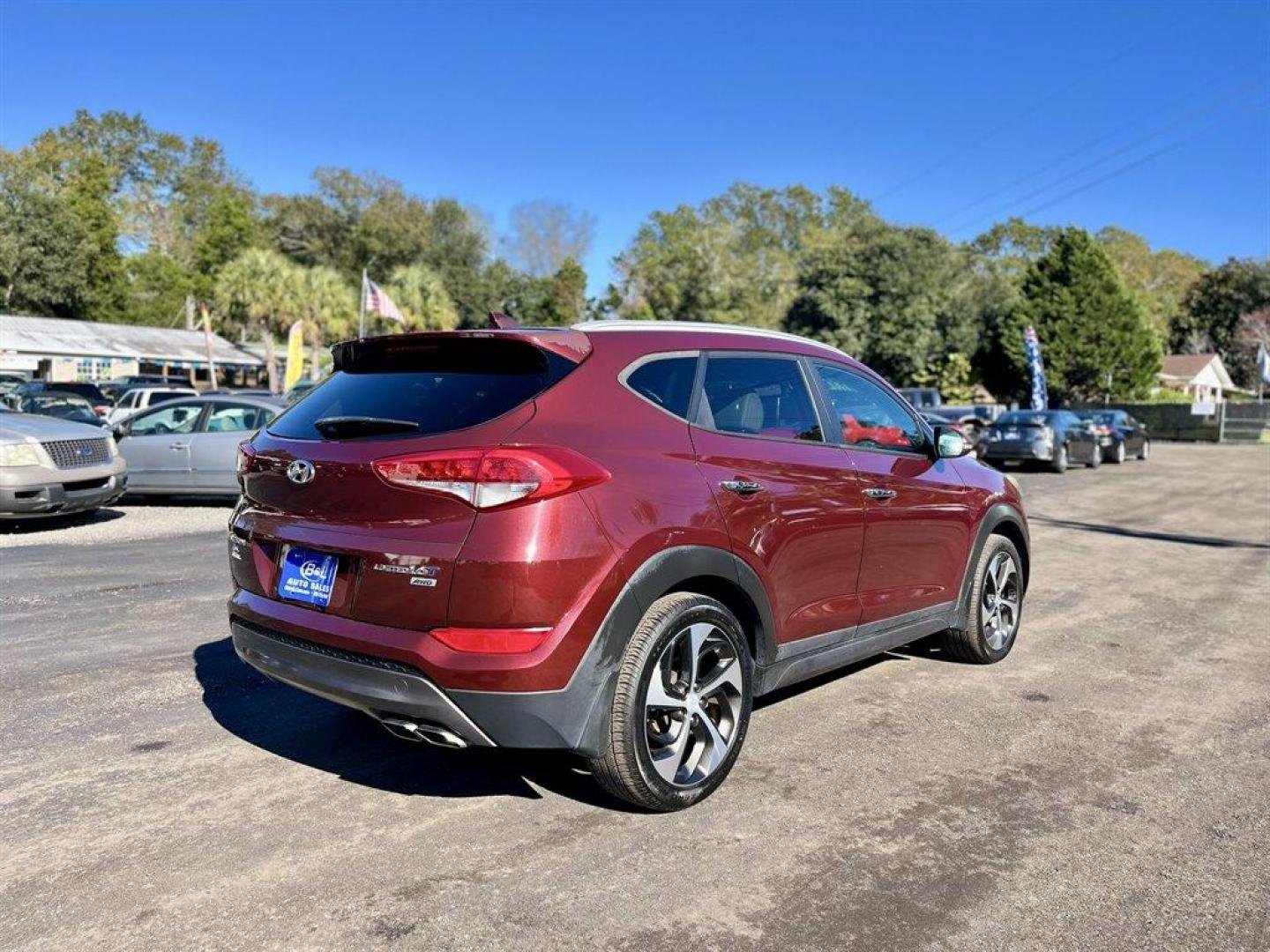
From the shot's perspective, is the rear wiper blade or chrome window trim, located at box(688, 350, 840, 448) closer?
the rear wiper blade

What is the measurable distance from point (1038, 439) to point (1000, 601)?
17722mm

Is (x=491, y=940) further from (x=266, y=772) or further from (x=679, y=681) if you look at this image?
(x=266, y=772)

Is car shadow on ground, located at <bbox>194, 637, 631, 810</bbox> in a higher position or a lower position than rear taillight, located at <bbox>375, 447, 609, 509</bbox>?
lower

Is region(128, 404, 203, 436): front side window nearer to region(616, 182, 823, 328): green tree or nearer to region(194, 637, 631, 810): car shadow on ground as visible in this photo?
region(194, 637, 631, 810): car shadow on ground

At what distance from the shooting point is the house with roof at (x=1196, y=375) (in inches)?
2512

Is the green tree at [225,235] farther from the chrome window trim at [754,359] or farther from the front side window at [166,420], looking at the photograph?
the chrome window trim at [754,359]

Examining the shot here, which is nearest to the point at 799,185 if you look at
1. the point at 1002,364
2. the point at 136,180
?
the point at 1002,364

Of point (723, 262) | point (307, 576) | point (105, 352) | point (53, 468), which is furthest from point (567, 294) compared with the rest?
point (307, 576)

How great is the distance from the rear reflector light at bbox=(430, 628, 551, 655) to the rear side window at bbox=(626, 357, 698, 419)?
1027mm

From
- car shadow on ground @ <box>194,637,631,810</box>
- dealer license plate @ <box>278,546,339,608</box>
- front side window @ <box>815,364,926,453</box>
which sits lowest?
car shadow on ground @ <box>194,637,631,810</box>

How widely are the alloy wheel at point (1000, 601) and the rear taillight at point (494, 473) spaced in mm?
3338

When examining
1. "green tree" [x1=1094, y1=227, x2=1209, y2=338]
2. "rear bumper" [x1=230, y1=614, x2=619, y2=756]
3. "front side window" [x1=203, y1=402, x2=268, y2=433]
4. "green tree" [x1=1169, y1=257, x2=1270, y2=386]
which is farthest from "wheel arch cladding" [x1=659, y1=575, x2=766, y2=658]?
"green tree" [x1=1094, y1=227, x2=1209, y2=338]

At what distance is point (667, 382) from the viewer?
3.71 meters

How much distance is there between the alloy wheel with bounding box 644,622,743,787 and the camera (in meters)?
3.47
